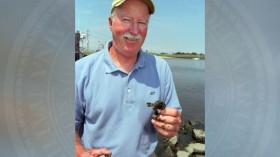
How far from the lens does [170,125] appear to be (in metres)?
1.22

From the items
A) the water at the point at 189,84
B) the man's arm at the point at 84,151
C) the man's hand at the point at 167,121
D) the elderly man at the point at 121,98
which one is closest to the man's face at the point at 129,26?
the elderly man at the point at 121,98

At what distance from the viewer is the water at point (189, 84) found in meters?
1.23

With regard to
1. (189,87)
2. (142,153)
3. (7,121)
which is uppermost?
(189,87)

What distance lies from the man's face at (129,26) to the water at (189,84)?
128 mm

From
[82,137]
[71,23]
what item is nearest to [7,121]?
[82,137]

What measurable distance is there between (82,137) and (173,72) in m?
0.39

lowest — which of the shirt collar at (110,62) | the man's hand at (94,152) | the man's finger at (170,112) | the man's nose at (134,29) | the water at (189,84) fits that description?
the man's hand at (94,152)

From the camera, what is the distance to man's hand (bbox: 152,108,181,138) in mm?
1215

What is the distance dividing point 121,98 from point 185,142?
0.28 m

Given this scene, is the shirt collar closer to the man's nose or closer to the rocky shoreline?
the man's nose

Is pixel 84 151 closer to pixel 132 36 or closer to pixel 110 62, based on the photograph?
pixel 110 62

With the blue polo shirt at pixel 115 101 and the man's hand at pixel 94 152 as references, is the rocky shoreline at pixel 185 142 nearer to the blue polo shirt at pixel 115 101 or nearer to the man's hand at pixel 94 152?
the blue polo shirt at pixel 115 101

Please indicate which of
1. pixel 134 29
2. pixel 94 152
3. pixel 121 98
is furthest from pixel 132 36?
pixel 94 152

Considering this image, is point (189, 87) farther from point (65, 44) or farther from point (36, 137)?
point (36, 137)
